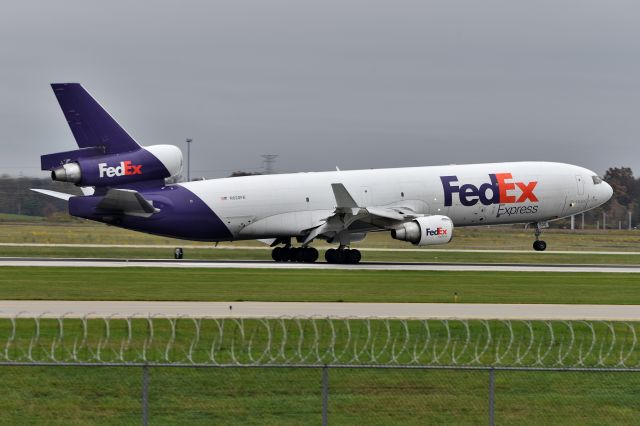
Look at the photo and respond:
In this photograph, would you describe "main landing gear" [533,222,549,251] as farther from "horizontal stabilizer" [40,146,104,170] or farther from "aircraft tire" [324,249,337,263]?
"horizontal stabilizer" [40,146,104,170]

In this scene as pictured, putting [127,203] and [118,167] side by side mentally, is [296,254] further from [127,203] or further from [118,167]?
[118,167]

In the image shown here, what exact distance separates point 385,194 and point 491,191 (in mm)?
6300

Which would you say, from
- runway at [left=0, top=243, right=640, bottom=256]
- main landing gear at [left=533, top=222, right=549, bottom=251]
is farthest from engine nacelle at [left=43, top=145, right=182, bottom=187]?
main landing gear at [left=533, top=222, right=549, bottom=251]

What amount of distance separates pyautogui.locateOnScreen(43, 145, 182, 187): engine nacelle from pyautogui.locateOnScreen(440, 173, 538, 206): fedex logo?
52.0 feet

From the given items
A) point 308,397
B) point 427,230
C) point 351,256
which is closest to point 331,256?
point 351,256

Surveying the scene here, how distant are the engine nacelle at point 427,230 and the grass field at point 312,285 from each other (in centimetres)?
500

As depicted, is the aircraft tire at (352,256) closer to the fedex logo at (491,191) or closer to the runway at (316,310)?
the fedex logo at (491,191)

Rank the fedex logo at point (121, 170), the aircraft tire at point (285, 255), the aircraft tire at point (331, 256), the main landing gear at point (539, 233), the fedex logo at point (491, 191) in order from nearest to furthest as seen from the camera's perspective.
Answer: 1. the fedex logo at point (121, 170)
2. the aircraft tire at point (331, 256)
3. the aircraft tire at point (285, 255)
4. the fedex logo at point (491, 191)
5. the main landing gear at point (539, 233)

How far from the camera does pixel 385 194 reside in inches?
2333

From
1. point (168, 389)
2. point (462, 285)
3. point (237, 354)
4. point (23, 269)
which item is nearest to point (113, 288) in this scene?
point (23, 269)

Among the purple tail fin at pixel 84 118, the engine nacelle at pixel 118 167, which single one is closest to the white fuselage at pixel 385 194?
the engine nacelle at pixel 118 167

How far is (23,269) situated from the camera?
1943 inches

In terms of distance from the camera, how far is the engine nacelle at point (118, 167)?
5483 centimetres

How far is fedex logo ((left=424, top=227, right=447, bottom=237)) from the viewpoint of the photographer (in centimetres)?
5584
